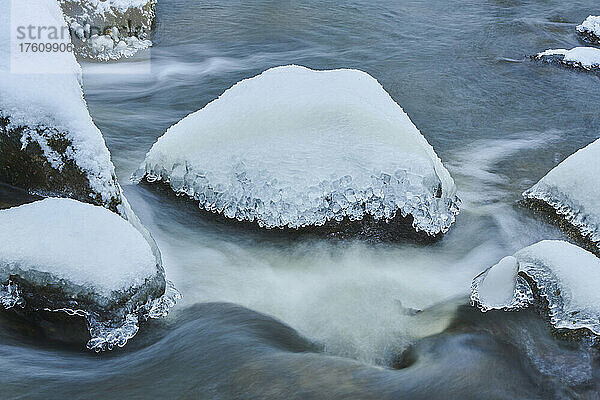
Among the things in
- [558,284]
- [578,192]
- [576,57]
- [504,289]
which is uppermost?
[576,57]

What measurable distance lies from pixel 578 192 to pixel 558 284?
4.09 feet

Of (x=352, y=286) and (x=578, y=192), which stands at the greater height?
(x=578, y=192)

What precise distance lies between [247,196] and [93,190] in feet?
3.56

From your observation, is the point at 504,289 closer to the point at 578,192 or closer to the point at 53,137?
the point at 578,192

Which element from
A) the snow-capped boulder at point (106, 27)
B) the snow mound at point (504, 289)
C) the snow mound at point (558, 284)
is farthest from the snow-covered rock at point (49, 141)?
the snow-capped boulder at point (106, 27)

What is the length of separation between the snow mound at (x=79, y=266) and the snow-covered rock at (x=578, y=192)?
9.99 feet

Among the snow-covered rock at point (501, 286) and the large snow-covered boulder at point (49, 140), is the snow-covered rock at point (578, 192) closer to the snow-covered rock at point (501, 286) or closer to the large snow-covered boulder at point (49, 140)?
the snow-covered rock at point (501, 286)

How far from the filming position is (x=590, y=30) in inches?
376

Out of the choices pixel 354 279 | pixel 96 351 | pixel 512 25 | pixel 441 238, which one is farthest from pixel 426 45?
pixel 96 351

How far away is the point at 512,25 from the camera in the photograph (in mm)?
10078

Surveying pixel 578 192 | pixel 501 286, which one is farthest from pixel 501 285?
pixel 578 192

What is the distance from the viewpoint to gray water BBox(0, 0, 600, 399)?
→ 118 inches

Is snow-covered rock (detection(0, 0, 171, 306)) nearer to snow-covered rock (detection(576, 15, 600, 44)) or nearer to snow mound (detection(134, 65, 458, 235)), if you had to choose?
snow mound (detection(134, 65, 458, 235))

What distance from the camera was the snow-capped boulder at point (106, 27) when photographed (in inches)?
322
